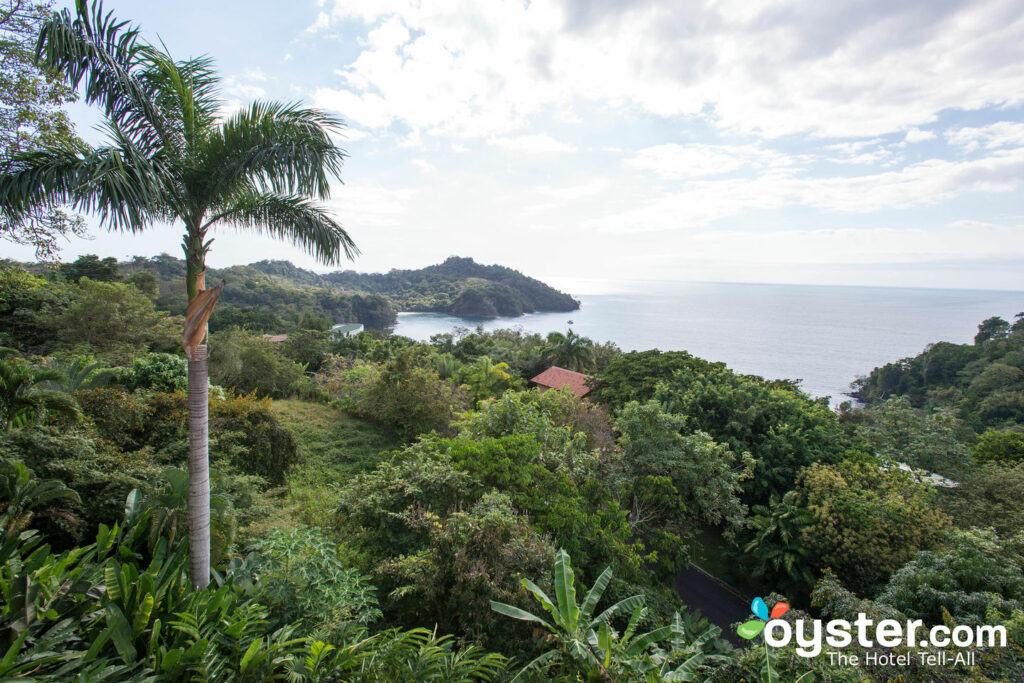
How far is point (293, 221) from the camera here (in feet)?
16.2

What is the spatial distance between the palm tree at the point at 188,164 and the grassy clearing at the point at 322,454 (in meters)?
3.85

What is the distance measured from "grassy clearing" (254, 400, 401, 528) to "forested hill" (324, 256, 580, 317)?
65182 mm

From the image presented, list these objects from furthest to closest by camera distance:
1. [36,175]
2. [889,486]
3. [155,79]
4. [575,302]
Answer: [575,302] < [889,486] < [155,79] < [36,175]

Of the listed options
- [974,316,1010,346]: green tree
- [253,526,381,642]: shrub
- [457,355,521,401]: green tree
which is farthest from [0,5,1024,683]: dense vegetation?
[974,316,1010,346]: green tree

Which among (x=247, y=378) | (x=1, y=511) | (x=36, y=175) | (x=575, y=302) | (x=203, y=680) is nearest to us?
(x=203, y=680)

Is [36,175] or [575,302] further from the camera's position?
[575,302]

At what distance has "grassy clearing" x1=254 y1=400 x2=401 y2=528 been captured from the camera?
816 cm

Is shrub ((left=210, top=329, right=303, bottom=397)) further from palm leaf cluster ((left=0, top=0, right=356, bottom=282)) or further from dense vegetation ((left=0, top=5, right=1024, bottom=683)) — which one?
palm leaf cluster ((left=0, top=0, right=356, bottom=282))

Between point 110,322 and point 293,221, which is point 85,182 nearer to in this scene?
point 293,221

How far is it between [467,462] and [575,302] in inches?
3645

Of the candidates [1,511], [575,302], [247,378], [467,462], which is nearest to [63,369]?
[1,511]

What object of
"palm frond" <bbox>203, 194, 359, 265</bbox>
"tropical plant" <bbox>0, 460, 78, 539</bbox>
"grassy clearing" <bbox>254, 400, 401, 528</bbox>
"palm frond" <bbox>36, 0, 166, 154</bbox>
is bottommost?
"grassy clearing" <bbox>254, 400, 401, 528</bbox>

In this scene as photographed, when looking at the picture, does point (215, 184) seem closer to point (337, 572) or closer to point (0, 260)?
point (337, 572)

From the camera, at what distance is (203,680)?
10.5ft
